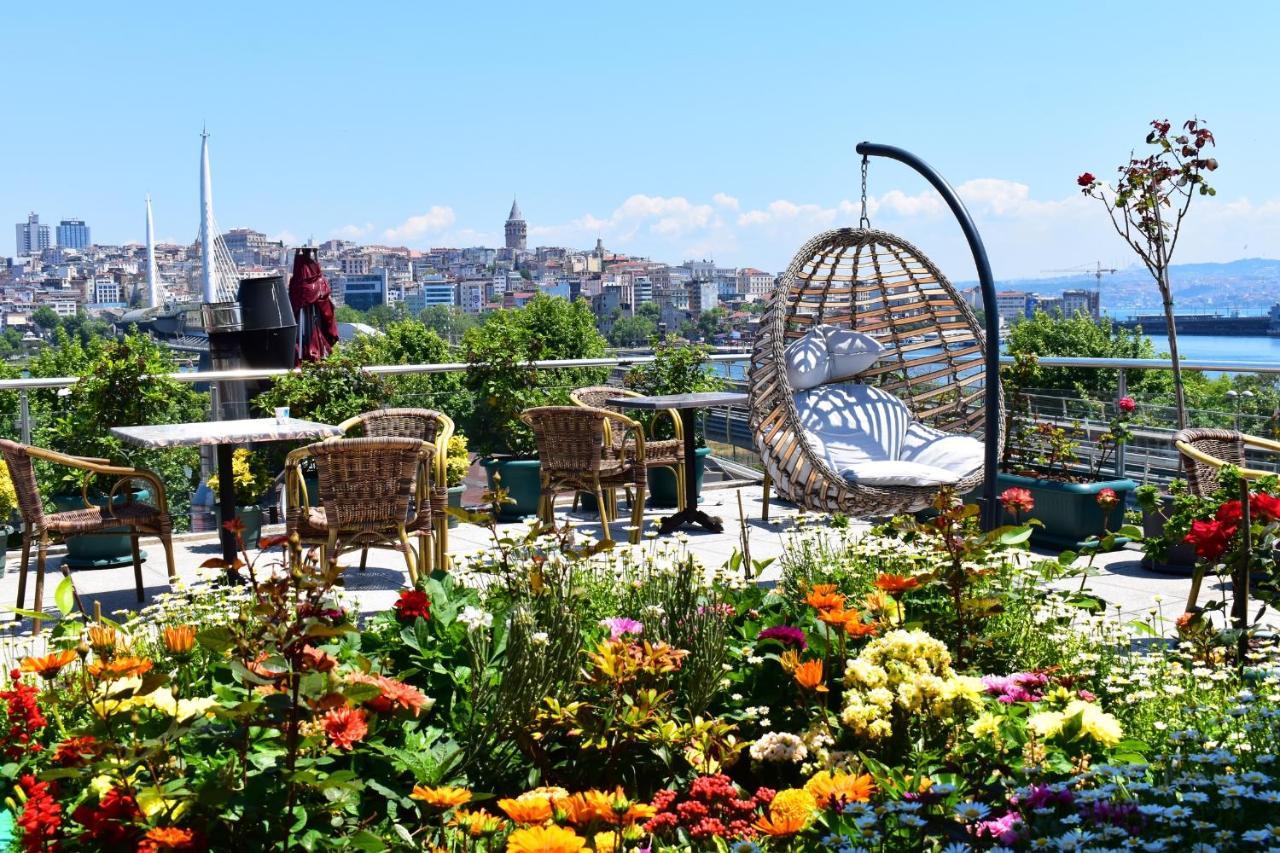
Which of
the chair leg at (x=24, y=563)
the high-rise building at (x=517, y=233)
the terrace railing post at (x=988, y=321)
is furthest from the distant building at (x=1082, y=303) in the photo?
the high-rise building at (x=517, y=233)

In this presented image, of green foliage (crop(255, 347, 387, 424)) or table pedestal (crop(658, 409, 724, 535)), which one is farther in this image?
green foliage (crop(255, 347, 387, 424))

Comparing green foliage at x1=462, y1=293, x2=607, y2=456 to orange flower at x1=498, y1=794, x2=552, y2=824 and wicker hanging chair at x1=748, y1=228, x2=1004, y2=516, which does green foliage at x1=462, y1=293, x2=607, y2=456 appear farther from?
orange flower at x1=498, y1=794, x2=552, y2=824

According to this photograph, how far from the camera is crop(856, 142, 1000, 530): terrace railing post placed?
17.4ft

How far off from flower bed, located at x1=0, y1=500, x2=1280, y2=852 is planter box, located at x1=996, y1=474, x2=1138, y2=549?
286cm

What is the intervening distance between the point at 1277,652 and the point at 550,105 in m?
55.7

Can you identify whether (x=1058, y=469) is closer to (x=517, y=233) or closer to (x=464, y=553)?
(x=464, y=553)

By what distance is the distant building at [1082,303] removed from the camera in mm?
55803

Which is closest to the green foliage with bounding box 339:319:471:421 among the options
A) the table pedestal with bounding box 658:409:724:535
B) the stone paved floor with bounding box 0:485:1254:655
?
the stone paved floor with bounding box 0:485:1254:655

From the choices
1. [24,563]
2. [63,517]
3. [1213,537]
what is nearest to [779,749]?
[1213,537]

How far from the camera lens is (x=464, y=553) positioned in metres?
6.03

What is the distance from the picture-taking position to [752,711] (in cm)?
233

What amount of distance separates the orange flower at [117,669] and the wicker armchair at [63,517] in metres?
2.75

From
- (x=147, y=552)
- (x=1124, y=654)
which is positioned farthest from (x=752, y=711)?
(x=147, y=552)

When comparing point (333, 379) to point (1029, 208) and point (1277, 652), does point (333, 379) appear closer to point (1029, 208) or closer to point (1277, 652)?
point (1277, 652)
